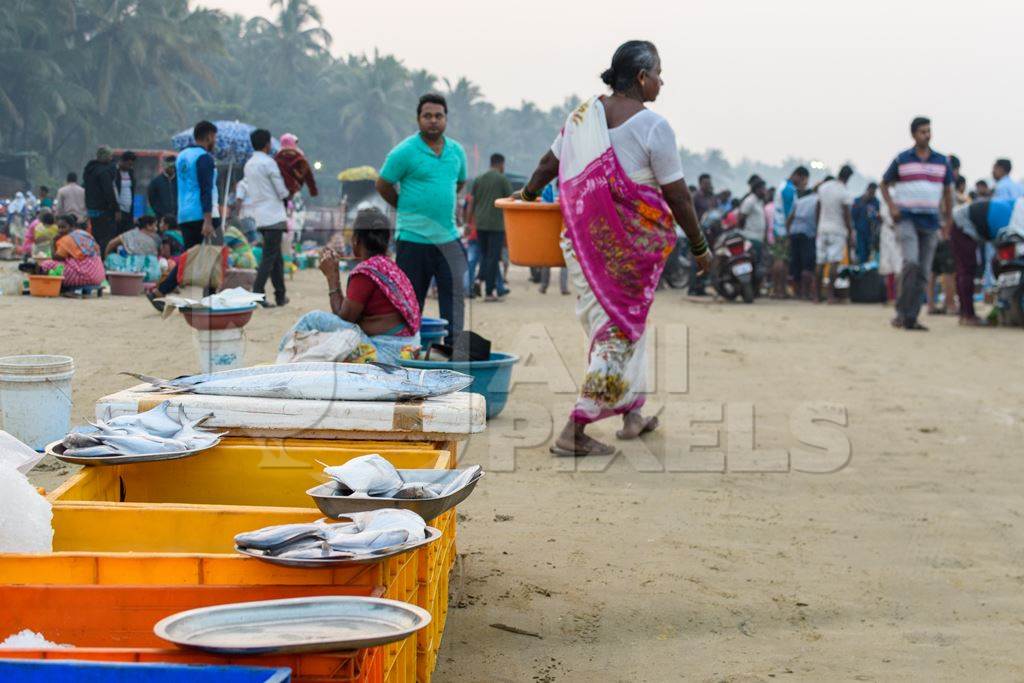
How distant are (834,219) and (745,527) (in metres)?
10.3

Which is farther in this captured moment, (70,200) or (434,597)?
(70,200)

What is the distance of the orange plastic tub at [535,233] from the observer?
213 inches

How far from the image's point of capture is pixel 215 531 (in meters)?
2.62

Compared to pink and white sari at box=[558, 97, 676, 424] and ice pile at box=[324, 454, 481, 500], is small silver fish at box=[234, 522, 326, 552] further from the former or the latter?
pink and white sari at box=[558, 97, 676, 424]

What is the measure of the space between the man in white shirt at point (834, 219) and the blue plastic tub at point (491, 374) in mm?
8831

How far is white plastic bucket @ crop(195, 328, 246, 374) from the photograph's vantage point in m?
6.62

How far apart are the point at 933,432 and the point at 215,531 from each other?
509 cm

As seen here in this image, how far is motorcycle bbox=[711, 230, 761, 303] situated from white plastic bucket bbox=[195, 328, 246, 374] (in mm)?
9053

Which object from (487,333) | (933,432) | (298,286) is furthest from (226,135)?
(933,432)

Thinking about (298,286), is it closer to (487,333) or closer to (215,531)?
(487,333)

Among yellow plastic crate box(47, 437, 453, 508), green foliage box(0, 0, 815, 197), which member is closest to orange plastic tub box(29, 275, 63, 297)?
yellow plastic crate box(47, 437, 453, 508)

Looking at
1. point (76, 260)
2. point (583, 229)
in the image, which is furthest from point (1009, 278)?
point (76, 260)

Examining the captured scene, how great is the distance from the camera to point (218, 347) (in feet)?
21.9

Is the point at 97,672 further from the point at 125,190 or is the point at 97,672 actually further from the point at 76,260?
the point at 125,190
